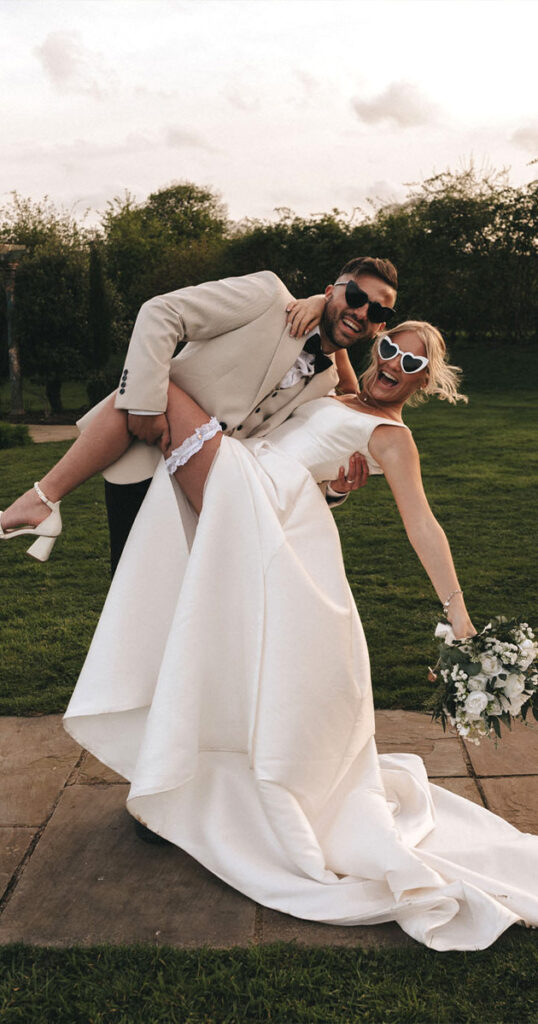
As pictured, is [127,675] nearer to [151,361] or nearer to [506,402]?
[151,361]

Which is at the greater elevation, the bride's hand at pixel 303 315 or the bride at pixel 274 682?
the bride's hand at pixel 303 315

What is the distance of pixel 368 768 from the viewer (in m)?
2.88

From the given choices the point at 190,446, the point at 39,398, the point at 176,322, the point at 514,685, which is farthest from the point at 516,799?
the point at 39,398

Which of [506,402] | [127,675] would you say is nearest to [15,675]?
[127,675]

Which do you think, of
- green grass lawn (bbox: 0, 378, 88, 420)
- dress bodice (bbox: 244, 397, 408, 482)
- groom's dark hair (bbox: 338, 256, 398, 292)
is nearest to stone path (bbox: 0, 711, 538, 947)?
dress bodice (bbox: 244, 397, 408, 482)

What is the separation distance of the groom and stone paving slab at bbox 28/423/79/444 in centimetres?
1103

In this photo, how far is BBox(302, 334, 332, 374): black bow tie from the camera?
9.78ft

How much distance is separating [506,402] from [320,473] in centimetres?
1421

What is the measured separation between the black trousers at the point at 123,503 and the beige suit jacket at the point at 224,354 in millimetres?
116

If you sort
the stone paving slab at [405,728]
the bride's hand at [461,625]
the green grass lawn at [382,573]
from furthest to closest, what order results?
the green grass lawn at [382,573]
the stone paving slab at [405,728]
the bride's hand at [461,625]

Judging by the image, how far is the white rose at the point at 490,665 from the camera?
2600 millimetres

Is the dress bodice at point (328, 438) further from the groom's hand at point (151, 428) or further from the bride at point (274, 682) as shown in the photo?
the groom's hand at point (151, 428)

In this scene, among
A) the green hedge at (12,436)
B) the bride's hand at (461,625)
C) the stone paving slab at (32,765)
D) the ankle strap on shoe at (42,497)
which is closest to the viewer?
the bride's hand at (461,625)

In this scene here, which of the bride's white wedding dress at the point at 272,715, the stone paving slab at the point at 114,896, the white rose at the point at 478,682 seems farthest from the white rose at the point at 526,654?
the stone paving slab at the point at 114,896
